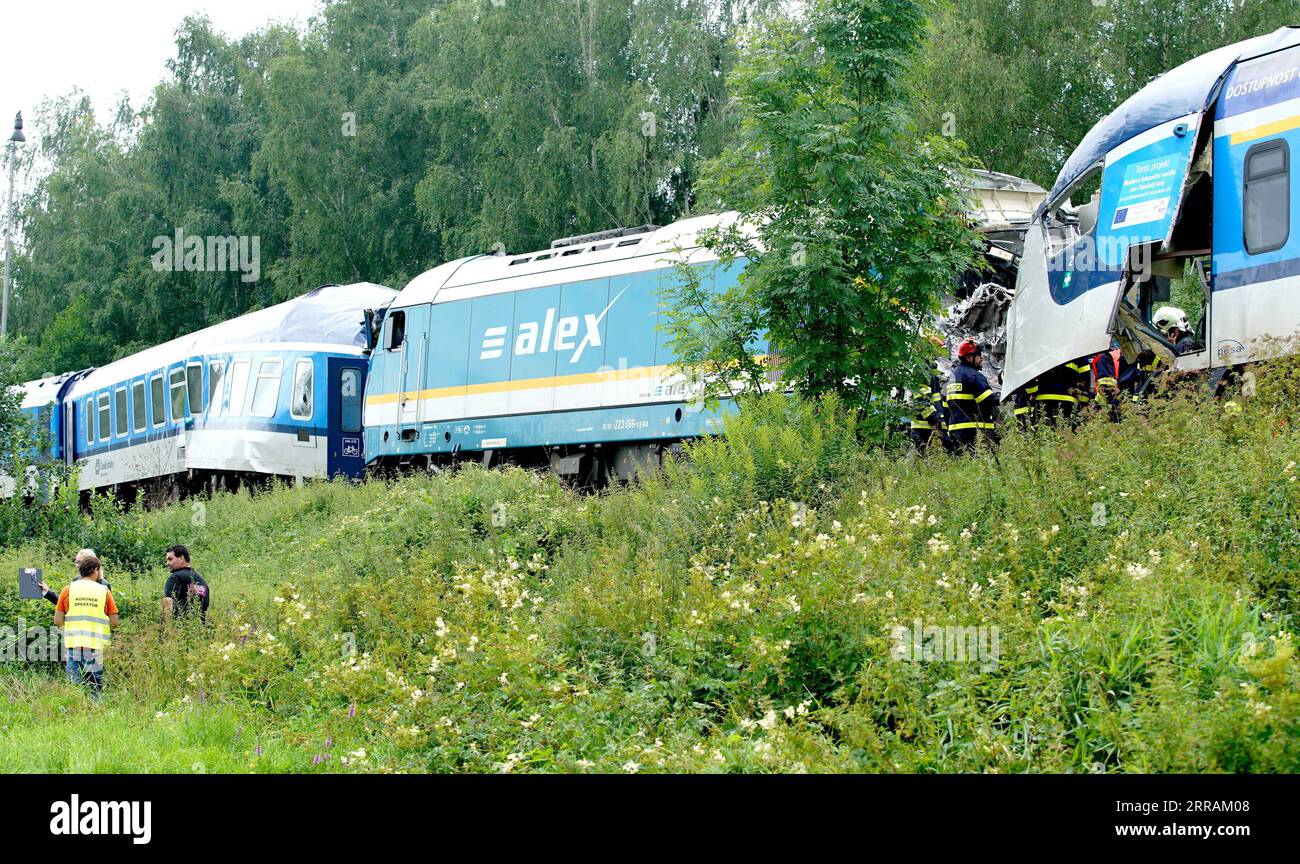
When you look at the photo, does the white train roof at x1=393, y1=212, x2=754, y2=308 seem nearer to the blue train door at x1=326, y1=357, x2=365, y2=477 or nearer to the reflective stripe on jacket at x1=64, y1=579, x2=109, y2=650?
the blue train door at x1=326, y1=357, x2=365, y2=477

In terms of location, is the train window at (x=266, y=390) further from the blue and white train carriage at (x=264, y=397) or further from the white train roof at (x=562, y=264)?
the white train roof at (x=562, y=264)

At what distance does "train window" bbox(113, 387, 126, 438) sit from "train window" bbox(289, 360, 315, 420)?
723cm

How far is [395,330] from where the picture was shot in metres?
21.1

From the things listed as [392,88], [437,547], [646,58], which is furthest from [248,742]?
[392,88]

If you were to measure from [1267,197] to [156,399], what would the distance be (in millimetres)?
22236

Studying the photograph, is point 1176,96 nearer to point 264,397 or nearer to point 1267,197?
point 1267,197

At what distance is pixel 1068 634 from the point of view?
697 centimetres

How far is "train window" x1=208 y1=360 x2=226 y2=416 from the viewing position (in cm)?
2484

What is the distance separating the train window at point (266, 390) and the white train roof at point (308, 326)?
397 mm

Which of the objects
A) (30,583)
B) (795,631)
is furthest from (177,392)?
(795,631)

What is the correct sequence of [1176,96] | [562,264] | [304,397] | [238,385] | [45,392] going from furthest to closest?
[45,392]
[238,385]
[304,397]
[562,264]
[1176,96]

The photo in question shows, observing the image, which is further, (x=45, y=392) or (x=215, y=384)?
(x=45, y=392)

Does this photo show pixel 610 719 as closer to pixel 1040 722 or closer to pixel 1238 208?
pixel 1040 722
